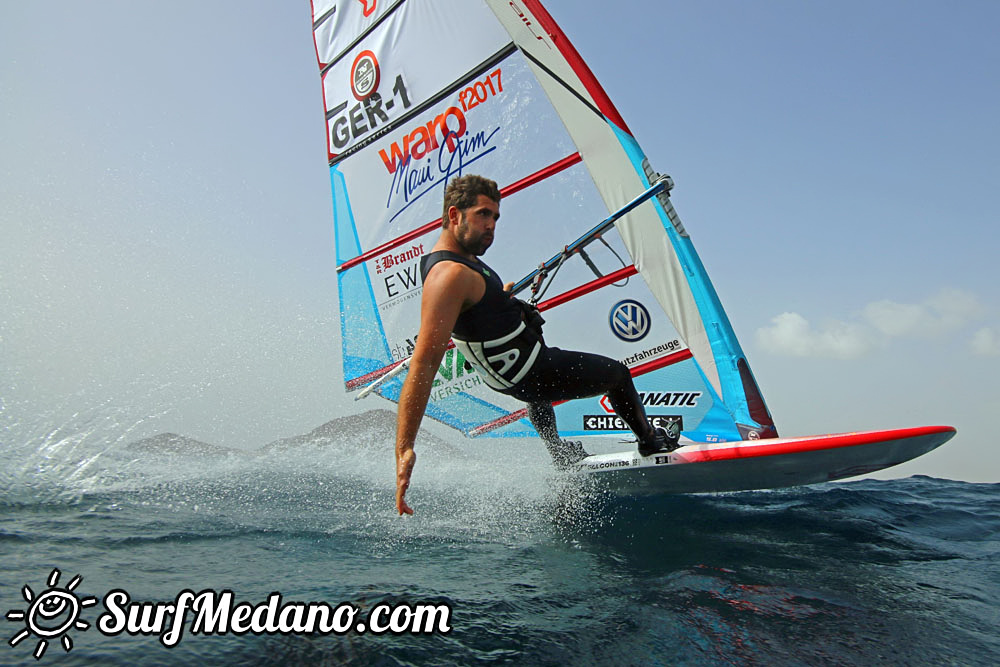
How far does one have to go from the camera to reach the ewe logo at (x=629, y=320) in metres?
4.35

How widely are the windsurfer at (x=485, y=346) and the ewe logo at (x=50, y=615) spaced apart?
3.36 ft

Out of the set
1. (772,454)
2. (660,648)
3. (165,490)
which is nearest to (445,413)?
(165,490)

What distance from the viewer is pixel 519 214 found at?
473 cm

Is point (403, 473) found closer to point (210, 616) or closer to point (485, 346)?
point (210, 616)

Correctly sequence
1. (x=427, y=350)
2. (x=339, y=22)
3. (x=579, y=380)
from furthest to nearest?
(x=339, y=22) → (x=579, y=380) → (x=427, y=350)

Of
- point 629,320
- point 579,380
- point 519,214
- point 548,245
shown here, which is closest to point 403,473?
point 579,380

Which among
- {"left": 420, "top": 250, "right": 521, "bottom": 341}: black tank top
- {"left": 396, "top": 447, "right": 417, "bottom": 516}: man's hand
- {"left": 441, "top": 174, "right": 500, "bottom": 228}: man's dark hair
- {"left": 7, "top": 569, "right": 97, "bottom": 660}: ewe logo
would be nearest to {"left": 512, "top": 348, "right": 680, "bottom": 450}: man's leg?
{"left": 420, "top": 250, "right": 521, "bottom": 341}: black tank top

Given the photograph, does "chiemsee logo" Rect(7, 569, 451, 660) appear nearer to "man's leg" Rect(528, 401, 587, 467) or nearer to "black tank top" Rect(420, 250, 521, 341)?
"black tank top" Rect(420, 250, 521, 341)

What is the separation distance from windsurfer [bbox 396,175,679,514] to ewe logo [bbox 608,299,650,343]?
83 cm

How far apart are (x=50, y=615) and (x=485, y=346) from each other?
1992 millimetres

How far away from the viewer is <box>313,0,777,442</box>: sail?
167 inches

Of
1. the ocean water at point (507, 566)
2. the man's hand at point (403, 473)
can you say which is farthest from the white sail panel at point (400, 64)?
the man's hand at point (403, 473)

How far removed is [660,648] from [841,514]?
10.2ft

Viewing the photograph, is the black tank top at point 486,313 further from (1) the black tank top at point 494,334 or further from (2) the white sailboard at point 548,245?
(2) the white sailboard at point 548,245
